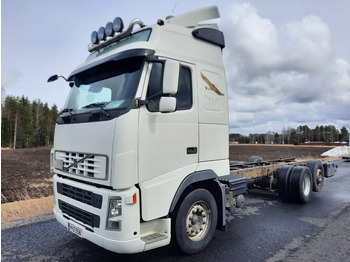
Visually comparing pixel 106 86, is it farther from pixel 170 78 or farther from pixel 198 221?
pixel 198 221

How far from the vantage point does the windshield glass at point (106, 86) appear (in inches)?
130

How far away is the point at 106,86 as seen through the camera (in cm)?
368

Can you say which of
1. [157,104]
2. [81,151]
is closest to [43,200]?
[81,151]

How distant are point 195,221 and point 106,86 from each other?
8.08 ft

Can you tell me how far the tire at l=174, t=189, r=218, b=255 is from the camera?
11.9 feet

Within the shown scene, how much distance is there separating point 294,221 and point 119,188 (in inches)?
168

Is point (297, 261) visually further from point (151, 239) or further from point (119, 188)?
point (119, 188)

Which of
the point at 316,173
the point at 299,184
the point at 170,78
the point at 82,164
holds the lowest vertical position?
the point at 299,184

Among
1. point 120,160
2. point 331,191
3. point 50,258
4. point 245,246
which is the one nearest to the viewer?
point 120,160

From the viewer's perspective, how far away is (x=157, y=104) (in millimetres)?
3361

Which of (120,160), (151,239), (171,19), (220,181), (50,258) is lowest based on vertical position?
(50,258)

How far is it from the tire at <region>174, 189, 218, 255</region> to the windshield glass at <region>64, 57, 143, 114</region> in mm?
1745

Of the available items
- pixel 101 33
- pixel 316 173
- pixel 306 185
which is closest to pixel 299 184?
pixel 306 185

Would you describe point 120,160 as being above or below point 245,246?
above
